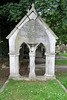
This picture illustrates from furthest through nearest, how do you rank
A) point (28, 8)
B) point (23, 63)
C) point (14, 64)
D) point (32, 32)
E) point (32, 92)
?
point (23, 63)
point (28, 8)
point (14, 64)
point (32, 32)
point (32, 92)

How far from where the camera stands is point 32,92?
3914mm

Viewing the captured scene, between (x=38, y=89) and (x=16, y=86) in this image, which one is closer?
(x=38, y=89)

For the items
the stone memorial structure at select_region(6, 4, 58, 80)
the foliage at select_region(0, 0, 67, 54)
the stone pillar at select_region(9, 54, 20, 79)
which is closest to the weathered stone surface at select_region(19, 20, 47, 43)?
the stone memorial structure at select_region(6, 4, 58, 80)

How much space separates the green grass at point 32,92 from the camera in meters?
3.55

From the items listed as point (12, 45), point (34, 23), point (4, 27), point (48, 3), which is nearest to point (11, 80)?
point (12, 45)

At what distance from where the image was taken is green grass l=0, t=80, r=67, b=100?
3.55 meters

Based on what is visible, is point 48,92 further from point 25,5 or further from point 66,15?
point 25,5

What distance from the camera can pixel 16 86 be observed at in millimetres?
4484

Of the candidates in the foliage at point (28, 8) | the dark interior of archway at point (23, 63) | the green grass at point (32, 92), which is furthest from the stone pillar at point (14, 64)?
the foliage at point (28, 8)

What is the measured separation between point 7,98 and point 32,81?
1.87m

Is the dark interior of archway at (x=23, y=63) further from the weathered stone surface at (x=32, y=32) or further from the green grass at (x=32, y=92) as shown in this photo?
the weathered stone surface at (x=32, y=32)

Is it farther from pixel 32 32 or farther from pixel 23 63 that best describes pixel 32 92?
pixel 23 63

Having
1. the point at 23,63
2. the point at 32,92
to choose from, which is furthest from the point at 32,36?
the point at 23,63

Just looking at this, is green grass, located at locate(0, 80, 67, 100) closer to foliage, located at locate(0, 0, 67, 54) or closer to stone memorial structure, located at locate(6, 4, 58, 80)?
stone memorial structure, located at locate(6, 4, 58, 80)
